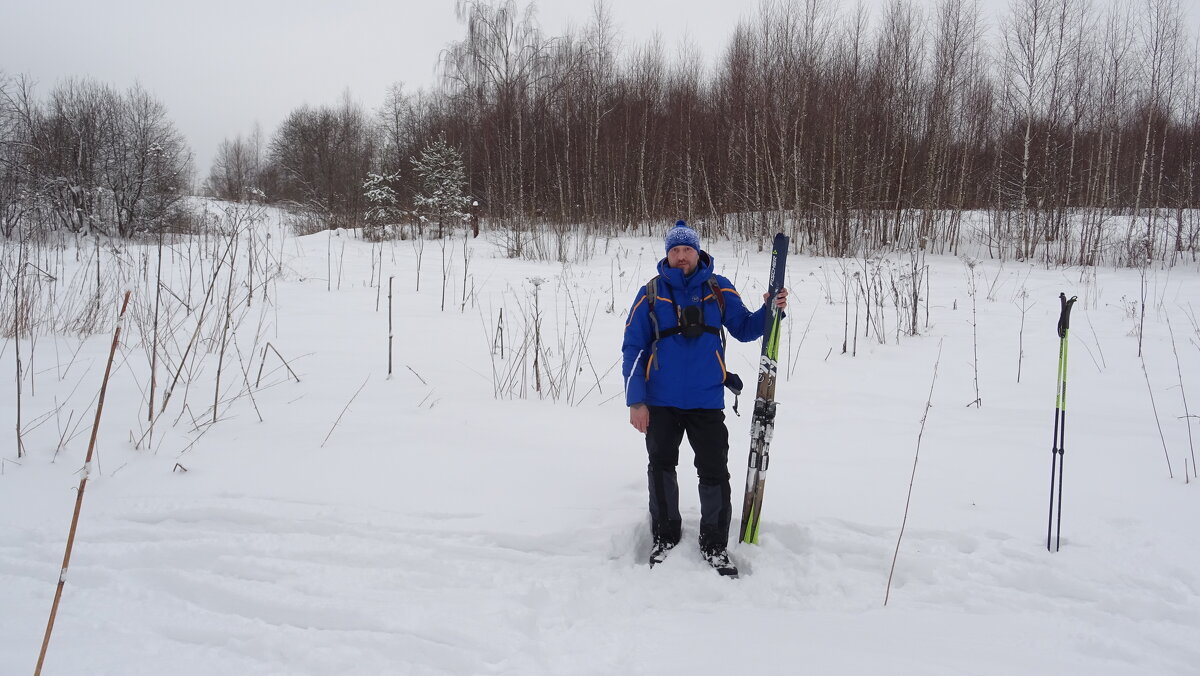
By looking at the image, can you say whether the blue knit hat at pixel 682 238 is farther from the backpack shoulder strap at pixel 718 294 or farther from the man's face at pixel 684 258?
the backpack shoulder strap at pixel 718 294

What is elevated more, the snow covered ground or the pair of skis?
the pair of skis

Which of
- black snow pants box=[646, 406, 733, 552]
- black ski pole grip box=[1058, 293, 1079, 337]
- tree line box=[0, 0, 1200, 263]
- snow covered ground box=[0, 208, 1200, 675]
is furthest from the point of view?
tree line box=[0, 0, 1200, 263]

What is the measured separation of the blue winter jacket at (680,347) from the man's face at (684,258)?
0.07 feet

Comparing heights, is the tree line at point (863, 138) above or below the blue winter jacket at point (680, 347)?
above

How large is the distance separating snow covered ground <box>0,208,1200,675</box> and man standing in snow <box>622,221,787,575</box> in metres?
0.26

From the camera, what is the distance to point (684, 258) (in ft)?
8.30

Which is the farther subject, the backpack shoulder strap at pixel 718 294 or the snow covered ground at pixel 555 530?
the backpack shoulder strap at pixel 718 294

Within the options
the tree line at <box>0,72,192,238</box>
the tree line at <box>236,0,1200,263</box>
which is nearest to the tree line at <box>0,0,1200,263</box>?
the tree line at <box>236,0,1200,263</box>

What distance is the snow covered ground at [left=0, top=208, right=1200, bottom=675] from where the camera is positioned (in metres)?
2.02

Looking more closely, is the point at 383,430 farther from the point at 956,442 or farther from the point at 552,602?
the point at 956,442

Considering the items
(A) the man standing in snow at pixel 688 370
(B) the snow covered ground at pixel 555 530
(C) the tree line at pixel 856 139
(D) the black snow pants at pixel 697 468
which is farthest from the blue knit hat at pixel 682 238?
(C) the tree line at pixel 856 139

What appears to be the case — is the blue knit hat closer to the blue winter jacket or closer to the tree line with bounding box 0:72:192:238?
the blue winter jacket

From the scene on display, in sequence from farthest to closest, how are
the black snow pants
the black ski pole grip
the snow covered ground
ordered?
1. the black snow pants
2. the black ski pole grip
3. the snow covered ground

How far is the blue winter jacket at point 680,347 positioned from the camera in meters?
2.51
